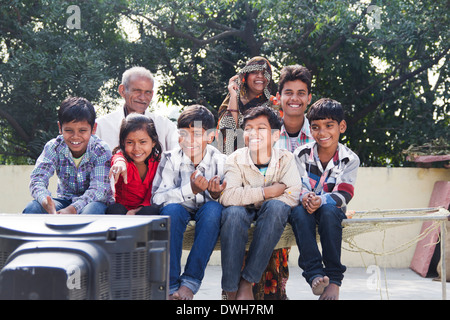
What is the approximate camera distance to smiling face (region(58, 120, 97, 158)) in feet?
8.46

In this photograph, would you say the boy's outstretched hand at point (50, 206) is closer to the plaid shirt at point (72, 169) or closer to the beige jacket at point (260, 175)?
the plaid shirt at point (72, 169)

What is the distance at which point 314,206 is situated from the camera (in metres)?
2.39

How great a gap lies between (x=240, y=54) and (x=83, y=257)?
5639 mm

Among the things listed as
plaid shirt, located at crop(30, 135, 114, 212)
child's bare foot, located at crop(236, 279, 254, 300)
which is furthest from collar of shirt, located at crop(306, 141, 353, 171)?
plaid shirt, located at crop(30, 135, 114, 212)

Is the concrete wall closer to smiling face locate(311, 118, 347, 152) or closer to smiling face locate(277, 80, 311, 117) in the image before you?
smiling face locate(277, 80, 311, 117)

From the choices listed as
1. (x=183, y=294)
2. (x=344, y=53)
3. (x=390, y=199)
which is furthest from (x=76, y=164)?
(x=344, y=53)

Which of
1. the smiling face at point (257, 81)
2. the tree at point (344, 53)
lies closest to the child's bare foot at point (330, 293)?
the smiling face at point (257, 81)

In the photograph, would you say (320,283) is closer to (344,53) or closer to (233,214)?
(233,214)

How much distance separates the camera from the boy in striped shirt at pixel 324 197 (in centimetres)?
235

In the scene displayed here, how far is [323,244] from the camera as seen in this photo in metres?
2.38

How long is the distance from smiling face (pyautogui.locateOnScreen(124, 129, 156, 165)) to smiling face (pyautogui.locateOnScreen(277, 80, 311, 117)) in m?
0.77

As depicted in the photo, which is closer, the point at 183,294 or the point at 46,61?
the point at 183,294
